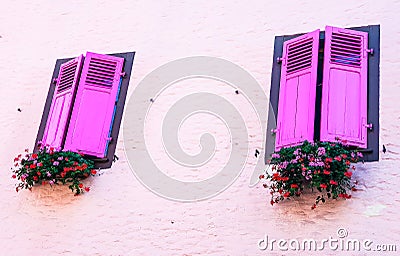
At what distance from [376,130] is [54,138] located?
350 centimetres

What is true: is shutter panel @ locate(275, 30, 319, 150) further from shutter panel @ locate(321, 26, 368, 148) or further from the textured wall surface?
the textured wall surface

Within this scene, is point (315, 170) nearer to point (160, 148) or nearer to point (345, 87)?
point (345, 87)

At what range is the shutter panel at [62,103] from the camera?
26.2ft

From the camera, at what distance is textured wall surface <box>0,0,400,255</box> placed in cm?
669

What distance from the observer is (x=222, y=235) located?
22.6 feet

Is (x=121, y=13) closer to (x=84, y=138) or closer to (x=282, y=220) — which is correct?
(x=84, y=138)

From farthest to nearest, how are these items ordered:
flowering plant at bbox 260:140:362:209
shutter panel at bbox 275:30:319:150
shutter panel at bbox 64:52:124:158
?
shutter panel at bbox 64:52:124:158 → shutter panel at bbox 275:30:319:150 → flowering plant at bbox 260:140:362:209

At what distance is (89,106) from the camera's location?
8.09m

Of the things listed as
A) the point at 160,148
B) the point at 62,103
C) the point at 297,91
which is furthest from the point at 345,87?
the point at 62,103

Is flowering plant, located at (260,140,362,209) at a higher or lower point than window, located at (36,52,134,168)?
lower

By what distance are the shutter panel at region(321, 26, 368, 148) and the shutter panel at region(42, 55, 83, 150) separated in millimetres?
2879

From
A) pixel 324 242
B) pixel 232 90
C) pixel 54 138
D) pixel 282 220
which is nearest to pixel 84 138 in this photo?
pixel 54 138

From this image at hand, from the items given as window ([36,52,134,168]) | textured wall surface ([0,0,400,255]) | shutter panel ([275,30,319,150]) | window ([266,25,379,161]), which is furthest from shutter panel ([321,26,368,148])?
window ([36,52,134,168])

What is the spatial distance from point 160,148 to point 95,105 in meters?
0.95
